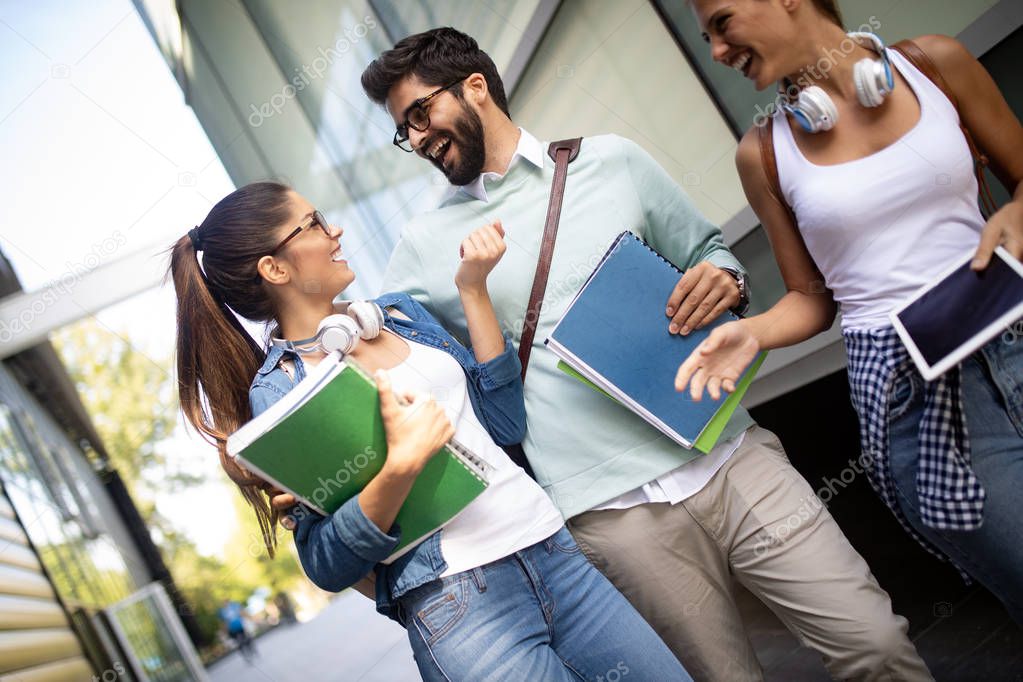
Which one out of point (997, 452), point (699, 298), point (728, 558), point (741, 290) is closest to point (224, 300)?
point (699, 298)

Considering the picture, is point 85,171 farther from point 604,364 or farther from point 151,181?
point 604,364

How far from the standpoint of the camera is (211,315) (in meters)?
1.68

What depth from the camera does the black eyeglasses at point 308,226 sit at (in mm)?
1650

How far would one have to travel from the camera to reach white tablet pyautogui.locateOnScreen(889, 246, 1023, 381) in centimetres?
112

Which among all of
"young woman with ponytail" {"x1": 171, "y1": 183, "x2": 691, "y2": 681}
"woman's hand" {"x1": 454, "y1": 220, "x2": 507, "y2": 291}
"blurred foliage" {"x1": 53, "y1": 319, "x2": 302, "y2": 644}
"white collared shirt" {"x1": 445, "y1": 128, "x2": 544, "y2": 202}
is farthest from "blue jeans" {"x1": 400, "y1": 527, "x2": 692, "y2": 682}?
"blurred foliage" {"x1": 53, "y1": 319, "x2": 302, "y2": 644}

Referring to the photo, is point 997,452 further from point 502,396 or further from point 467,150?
point 467,150

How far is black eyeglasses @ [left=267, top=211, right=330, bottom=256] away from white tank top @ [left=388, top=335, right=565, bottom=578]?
33 cm

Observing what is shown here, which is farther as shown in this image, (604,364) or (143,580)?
(143,580)

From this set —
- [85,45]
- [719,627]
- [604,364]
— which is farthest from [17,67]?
[719,627]

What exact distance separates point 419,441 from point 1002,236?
3.17ft

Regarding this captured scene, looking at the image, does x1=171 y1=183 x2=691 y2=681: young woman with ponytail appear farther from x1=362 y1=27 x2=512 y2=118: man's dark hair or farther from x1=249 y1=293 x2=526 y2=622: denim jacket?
x1=362 y1=27 x2=512 y2=118: man's dark hair

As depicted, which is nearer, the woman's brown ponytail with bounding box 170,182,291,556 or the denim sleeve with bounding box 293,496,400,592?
the denim sleeve with bounding box 293,496,400,592

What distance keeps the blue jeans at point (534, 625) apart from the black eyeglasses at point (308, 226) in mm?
762

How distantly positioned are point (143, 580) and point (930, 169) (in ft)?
28.9
